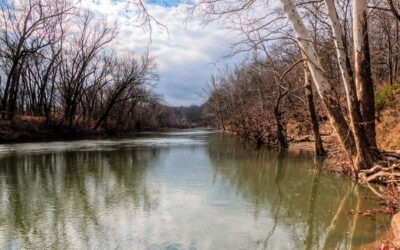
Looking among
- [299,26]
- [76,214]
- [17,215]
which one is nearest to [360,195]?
[299,26]

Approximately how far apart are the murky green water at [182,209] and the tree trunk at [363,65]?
5.61 ft

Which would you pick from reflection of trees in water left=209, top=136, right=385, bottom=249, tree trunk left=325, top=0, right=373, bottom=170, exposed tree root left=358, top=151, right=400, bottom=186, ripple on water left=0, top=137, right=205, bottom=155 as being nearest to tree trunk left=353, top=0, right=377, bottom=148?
tree trunk left=325, top=0, right=373, bottom=170

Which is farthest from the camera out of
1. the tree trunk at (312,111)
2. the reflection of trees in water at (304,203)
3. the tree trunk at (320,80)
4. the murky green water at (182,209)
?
the tree trunk at (312,111)

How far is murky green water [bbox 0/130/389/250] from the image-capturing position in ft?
15.1

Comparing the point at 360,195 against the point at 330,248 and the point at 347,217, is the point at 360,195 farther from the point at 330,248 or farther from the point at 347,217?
the point at 330,248

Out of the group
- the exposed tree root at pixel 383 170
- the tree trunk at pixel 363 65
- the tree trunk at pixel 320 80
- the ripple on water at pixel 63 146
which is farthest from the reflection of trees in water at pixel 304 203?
the ripple on water at pixel 63 146

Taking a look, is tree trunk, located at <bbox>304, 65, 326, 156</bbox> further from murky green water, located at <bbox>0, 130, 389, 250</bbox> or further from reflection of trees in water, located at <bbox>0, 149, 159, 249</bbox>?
reflection of trees in water, located at <bbox>0, 149, 159, 249</bbox>

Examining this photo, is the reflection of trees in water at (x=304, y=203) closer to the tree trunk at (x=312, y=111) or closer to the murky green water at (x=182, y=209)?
the murky green water at (x=182, y=209)

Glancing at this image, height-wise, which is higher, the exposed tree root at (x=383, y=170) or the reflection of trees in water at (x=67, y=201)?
the exposed tree root at (x=383, y=170)

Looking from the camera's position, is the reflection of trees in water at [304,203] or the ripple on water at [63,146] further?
the ripple on water at [63,146]

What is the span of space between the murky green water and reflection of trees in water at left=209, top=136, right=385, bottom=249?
2 cm

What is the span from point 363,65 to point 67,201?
7441mm

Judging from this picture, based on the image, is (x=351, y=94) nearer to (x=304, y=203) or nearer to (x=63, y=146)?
(x=304, y=203)

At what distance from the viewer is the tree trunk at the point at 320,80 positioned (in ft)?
25.6
